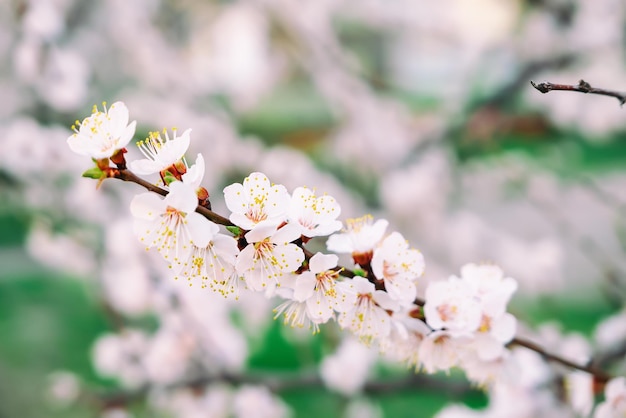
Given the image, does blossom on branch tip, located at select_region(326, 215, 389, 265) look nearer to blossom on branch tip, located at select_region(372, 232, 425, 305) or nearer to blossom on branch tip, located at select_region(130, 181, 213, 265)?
blossom on branch tip, located at select_region(372, 232, 425, 305)

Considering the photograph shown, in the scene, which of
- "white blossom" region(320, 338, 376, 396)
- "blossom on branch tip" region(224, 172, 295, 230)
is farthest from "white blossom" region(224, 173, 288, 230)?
"white blossom" region(320, 338, 376, 396)

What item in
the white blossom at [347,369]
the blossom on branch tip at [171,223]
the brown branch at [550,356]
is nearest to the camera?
the blossom on branch tip at [171,223]

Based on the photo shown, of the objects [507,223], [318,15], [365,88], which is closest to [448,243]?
[365,88]

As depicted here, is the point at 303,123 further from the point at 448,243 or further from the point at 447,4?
the point at 448,243

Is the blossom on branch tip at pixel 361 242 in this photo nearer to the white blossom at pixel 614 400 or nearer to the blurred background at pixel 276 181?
the white blossom at pixel 614 400

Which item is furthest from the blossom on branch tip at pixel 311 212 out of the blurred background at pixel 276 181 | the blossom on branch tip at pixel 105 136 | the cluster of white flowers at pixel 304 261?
the blurred background at pixel 276 181
